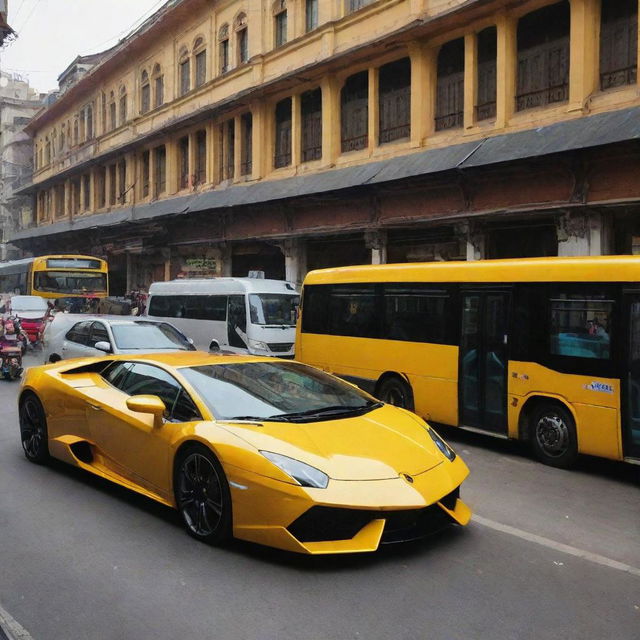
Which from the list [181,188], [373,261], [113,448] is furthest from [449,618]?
[181,188]

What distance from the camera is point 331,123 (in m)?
21.6

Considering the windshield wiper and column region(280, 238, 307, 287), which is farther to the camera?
column region(280, 238, 307, 287)

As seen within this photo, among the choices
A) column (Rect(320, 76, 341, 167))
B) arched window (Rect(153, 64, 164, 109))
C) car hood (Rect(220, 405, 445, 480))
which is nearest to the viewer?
car hood (Rect(220, 405, 445, 480))

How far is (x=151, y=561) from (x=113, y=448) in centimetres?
154

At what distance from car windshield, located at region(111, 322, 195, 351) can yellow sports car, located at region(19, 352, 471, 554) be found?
14.6 ft

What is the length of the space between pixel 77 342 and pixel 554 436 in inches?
327

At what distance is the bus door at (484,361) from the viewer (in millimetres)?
8414

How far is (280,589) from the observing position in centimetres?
392

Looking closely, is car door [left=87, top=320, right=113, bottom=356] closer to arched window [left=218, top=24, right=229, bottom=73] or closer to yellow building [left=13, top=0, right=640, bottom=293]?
yellow building [left=13, top=0, right=640, bottom=293]

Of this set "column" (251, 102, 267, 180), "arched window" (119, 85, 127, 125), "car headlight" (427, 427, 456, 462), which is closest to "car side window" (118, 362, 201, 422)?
"car headlight" (427, 427, 456, 462)

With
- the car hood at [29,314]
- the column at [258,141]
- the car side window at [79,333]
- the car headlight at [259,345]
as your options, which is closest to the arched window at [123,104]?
the column at [258,141]

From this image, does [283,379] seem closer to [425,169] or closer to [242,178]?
[425,169]

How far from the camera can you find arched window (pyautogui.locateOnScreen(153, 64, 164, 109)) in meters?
32.0

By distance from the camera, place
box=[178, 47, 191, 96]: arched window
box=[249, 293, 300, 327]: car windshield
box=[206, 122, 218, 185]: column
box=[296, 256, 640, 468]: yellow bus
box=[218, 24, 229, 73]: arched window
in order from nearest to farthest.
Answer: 1. box=[296, 256, 640, 468]: yellow bus
2. box=[249, 293, 300, 327]: car windshield
3. box=[218, 24, 229, 73]: arched window
4. box=[206, 122, 218, 185]: column
5. box=[178, 47, 191, 96]: arched window
